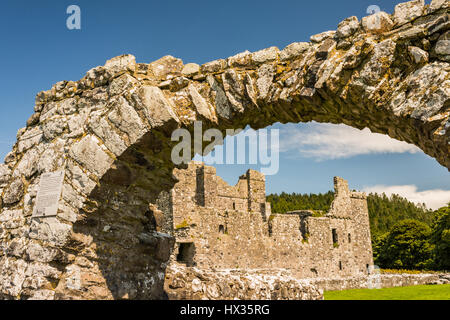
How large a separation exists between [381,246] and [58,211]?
4092cm

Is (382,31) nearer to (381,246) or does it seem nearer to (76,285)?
(76,285)

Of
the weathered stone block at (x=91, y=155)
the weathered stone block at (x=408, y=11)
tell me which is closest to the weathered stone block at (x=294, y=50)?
the weathered stone block at (x=408, y=11)

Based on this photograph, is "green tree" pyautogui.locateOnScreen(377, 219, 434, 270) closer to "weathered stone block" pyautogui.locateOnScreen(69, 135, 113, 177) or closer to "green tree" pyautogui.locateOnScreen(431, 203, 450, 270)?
"green tree" pyautogui.locateOnScreen(431, 203, 450, 270)

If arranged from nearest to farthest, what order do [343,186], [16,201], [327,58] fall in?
1. [327,58]
2. [16,201]
3. [343,186]

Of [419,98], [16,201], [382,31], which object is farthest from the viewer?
[16,201]

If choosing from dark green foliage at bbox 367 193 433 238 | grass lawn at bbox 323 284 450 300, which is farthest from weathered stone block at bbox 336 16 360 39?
dark green foliage at bbox 367 193 433 238

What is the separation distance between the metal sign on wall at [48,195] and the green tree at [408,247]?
36.3m

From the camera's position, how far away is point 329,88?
11.4ft

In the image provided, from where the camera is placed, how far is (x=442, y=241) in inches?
1142

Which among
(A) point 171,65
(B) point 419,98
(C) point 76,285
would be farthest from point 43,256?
(B) point 419,98

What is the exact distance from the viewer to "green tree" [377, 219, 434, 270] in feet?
116

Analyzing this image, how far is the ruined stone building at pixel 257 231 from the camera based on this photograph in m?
15.4

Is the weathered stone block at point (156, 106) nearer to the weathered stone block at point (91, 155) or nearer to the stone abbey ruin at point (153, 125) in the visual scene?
the stone abbey ruin at point (153, 125)

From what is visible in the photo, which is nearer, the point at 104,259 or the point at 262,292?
the point at 104,259
